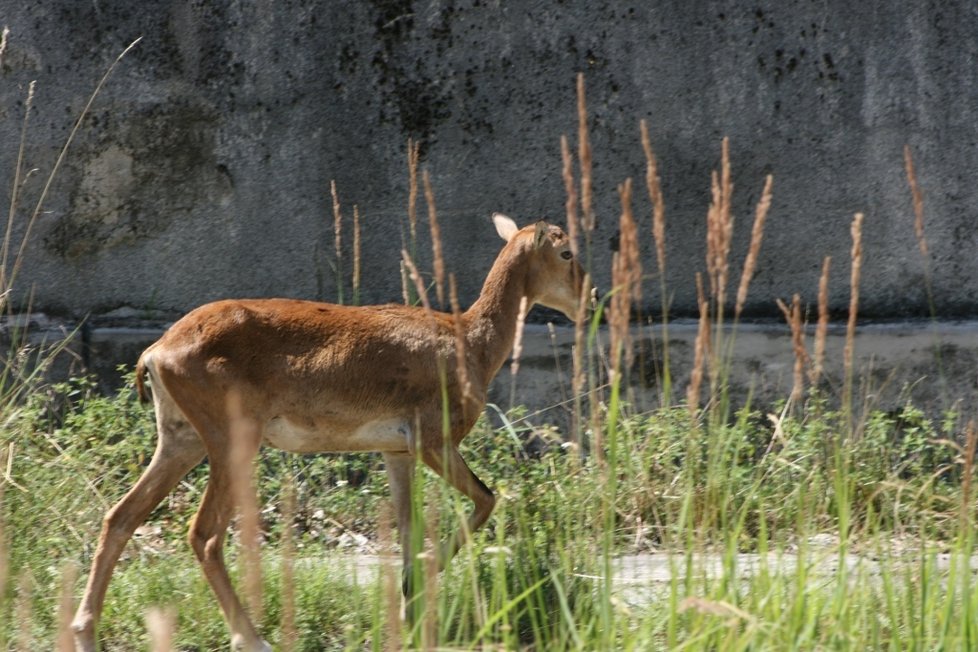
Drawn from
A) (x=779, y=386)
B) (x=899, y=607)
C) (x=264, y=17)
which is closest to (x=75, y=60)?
(x=264, y=17)

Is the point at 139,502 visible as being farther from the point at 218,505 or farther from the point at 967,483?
the point at 967,483

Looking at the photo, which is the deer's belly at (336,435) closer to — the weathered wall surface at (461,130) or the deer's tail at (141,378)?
the deer's tail at (141,378)

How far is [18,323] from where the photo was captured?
21.4 feet

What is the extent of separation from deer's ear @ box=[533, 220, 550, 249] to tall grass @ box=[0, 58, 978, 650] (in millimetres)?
254

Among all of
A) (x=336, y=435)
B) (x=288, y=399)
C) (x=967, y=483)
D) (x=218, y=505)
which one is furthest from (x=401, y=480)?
(x=967, y=483)

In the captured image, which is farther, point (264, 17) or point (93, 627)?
point (264, 17)

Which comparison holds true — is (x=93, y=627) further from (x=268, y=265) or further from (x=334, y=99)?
(x=334, y=99)

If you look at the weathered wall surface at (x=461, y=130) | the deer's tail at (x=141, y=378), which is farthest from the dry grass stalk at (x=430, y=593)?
the weathered wall surface at (x=461, y=130)

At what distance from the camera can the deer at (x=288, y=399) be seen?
475 cm

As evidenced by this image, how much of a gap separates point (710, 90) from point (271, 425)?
2697 millimetres

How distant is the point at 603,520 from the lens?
3484 mm

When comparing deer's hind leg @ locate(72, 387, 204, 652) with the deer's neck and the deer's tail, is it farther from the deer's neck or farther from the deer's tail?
the deer's neck

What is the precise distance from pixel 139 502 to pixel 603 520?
2088 millimetres

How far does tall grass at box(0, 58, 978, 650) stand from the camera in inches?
129
